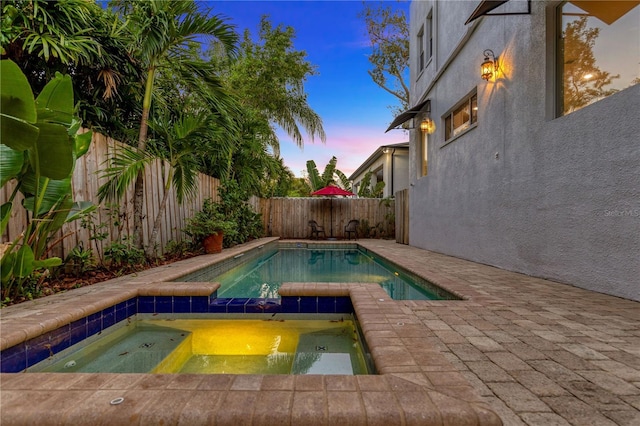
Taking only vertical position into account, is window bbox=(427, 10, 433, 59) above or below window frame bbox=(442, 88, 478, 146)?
above

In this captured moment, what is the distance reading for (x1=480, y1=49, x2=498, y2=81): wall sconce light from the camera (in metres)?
5.36

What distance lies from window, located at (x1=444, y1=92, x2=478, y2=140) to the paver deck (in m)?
5.02

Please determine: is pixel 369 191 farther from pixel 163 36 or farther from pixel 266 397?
pixel 266 397

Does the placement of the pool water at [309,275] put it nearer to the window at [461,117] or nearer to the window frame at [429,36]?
the window at [461,117]

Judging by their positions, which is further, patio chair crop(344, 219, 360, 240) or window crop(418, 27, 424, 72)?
patio chair crop(344, 219, 360, 240)

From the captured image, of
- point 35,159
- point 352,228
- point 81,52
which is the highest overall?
point 81,52

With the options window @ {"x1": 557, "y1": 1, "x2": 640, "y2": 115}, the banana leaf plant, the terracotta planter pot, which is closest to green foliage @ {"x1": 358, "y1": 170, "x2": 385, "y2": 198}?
the terracotta planter pot

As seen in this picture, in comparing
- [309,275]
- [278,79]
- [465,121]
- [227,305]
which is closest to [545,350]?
[227,305]

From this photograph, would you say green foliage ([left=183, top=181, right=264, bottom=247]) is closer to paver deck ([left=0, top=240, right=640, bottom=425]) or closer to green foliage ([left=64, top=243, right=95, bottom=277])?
green foliage ([left=64, top=243, right=95, bottom=277])

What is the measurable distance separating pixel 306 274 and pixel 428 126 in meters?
5.71

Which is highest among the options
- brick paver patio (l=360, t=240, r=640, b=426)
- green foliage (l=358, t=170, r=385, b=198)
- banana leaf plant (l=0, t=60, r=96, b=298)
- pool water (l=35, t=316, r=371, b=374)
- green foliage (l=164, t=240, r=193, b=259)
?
green foliage (l=358, t=170, r=385, b=198)

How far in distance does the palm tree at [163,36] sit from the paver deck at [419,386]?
142 inches

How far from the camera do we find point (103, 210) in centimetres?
470

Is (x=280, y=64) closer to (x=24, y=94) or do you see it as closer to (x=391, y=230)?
(x=391, y=230)
